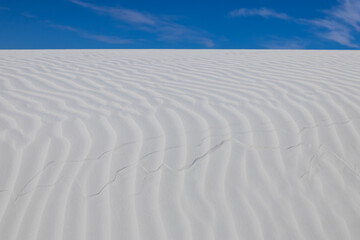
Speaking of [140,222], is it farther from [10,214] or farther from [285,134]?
[285,134]

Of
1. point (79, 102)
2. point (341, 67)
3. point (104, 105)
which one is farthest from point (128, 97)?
point (341, 67)

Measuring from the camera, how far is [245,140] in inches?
123

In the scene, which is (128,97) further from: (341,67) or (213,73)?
(341,67)

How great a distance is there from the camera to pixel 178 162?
284 cm

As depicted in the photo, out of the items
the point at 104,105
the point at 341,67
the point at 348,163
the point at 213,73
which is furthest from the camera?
the point at 341,67

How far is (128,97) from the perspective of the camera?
13.2 feet

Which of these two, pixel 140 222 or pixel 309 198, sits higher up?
pixel 309 198

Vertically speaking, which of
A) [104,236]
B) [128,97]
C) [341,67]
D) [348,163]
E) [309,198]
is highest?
[341,67]

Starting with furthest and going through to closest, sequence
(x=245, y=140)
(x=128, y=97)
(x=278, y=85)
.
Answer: (x=278, y=85) < (x=128, y=97) < (x=245, y=140)

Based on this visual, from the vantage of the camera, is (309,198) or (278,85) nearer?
(309,198)

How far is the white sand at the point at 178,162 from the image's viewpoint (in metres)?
2.36

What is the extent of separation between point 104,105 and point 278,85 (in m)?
2.73

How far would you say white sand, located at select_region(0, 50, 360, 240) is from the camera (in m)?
2.36

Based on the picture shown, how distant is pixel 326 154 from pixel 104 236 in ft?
7.68
